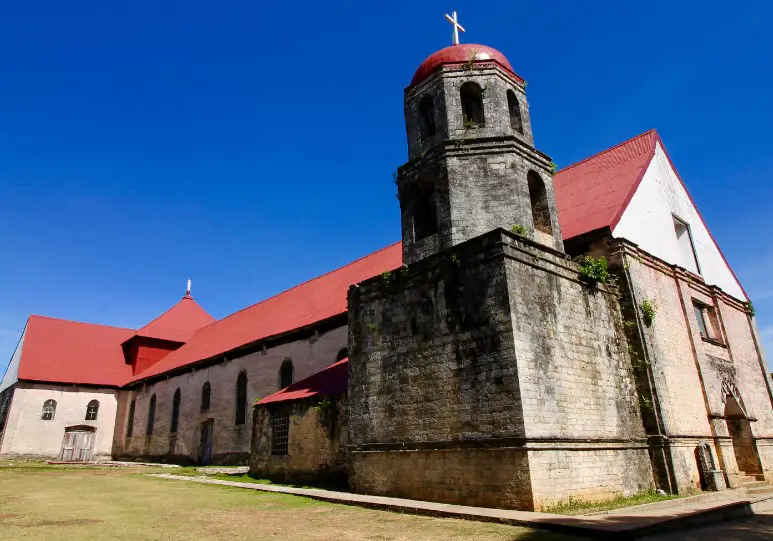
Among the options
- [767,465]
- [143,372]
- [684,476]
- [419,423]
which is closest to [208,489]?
[419,423]

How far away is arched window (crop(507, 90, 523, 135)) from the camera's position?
1373 centimetres

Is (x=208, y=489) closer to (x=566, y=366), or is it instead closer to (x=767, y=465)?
(x=566, y=366)

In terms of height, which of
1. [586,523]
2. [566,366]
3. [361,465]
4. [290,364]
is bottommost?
[586,523]

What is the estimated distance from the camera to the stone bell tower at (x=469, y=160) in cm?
1224

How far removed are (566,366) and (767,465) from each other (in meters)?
9.54

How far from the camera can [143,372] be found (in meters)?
31.4

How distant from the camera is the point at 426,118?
14062mm

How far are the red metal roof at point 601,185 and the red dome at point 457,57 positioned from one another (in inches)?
172

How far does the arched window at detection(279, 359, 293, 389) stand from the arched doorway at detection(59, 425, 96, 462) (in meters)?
16.2

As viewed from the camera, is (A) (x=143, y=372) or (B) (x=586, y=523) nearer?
(B) (x=586, y=523)

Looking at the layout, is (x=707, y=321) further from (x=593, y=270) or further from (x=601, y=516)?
(x=601, y=516)

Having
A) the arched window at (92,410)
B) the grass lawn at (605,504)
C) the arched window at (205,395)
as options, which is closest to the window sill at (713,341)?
the grass lawn at (605,504)

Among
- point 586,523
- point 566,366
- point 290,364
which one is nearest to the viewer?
point 586,523

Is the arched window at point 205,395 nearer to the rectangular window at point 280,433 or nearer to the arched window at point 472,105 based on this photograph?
the rectangular window at point 280,433
